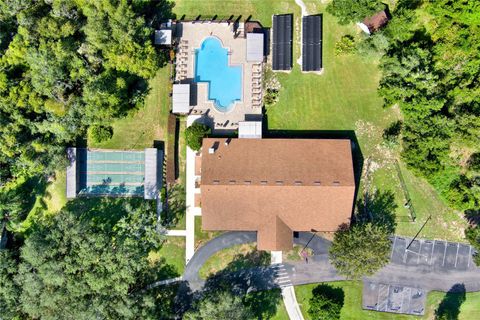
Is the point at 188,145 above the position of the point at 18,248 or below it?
above

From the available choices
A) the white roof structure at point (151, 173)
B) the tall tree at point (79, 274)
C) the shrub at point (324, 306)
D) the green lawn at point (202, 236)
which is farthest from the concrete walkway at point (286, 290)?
the white roof structure at point (151, 173)

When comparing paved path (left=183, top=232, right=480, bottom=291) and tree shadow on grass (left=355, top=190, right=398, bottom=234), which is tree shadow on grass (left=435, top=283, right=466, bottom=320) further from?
tree shadow on grass (left=355, top=190, right=398, bottom=234)

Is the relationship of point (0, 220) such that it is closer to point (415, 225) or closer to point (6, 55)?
point (6, 55)

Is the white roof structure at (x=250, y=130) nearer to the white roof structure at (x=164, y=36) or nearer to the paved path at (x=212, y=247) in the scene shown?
the paved path at (x=212, y=247)

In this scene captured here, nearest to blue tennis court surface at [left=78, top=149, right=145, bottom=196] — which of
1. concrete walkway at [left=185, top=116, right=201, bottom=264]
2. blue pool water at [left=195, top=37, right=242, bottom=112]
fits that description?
concrete walkway at [left=185, top=116, right=201, bottom=264]

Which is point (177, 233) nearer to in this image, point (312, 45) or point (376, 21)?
point (312, 45)

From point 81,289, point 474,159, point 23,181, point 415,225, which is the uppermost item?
point 474,159

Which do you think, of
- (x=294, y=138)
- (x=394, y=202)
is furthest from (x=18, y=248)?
(x=394, y=202)

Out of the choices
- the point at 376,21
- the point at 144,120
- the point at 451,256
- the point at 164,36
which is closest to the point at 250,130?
the point at 144,120

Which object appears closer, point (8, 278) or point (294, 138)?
point (8, 278)
